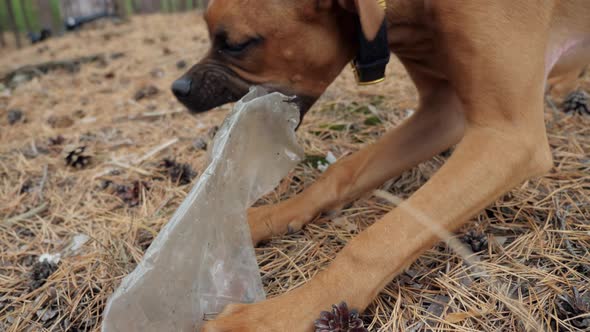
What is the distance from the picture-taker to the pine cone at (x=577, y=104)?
111 inches

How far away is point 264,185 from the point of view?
1656 millimetres

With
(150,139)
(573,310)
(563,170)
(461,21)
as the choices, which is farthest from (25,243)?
(563,170)

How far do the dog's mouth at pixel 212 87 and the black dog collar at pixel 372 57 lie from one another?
0.26m

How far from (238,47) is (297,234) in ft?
2.65

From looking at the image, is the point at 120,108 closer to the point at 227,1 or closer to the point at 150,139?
the point at 150,139

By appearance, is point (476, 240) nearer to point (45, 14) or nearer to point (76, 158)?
point (76, 158)

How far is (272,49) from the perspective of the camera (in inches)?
69.9

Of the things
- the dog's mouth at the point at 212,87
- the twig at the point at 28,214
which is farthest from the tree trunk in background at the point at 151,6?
the dog's mouth at the point at 212,87

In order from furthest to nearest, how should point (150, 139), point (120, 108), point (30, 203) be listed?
point (120, 108) → point (150, 139) → point (30, 203)

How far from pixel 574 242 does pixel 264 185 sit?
3.81 ft

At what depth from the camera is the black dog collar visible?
1.63m

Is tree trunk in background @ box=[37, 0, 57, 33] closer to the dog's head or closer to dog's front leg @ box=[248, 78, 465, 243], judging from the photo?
the dog's head

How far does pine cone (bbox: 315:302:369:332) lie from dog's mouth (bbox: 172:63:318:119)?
2.94 feet

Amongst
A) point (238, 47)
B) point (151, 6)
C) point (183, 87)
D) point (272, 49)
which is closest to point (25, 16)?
point (151, 6)
